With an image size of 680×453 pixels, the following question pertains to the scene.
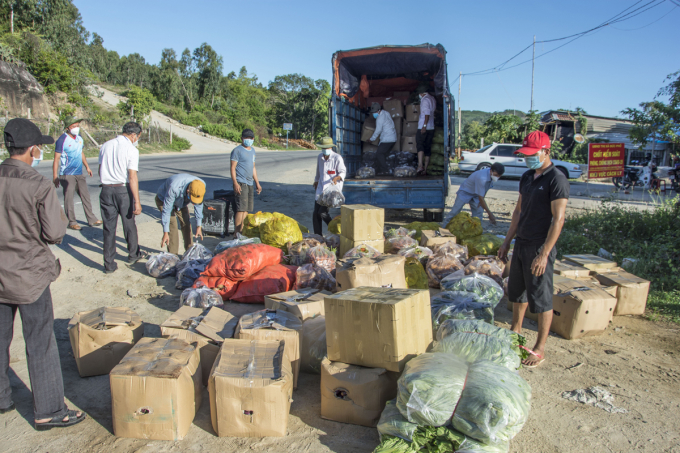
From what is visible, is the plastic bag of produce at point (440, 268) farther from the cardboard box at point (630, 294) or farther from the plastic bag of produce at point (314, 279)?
the cardboard box at point (630, 294)

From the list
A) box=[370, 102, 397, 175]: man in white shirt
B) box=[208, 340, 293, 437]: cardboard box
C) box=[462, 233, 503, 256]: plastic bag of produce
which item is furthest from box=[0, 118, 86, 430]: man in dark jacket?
box=[370, 102, 397, 175]: man in white shirt

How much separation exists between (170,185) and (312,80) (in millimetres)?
71809

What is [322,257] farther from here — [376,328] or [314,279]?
[376,328]

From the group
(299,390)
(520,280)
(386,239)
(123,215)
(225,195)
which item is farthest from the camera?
(225,195)

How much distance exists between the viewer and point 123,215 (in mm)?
5238

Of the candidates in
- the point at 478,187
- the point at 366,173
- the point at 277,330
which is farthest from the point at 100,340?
the point at 366,173

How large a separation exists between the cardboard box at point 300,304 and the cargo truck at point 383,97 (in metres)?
4.17

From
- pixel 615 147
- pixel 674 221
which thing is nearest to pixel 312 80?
pixel 615 147

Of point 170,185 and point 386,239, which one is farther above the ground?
point 170,185

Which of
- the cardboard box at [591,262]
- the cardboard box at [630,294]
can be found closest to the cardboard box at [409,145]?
the cardboard box at [591,262]

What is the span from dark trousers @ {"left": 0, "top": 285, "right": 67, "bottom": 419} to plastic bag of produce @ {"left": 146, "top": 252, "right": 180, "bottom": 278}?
8.61 feet

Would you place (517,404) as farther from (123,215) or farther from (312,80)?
(312,80)

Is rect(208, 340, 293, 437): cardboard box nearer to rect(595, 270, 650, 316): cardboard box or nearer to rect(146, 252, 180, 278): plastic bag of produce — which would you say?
rect(146, 252, 180, 278): plastic bag of produce

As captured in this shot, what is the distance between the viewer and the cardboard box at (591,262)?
15.6 feet
